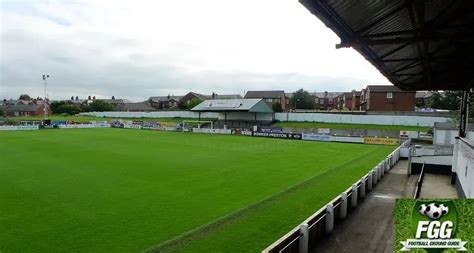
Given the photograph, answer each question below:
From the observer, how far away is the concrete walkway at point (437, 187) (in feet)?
52.0

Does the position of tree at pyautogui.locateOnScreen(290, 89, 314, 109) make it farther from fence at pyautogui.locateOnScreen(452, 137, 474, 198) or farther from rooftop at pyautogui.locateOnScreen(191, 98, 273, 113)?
fence at pyautogui.locateOnScreen(452, 137, 474, 198)

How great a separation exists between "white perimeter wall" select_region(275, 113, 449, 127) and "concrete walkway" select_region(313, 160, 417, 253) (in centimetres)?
4057

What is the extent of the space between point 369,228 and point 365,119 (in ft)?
162

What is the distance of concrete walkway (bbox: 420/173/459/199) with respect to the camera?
52.0 ft

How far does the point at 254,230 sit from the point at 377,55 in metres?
5.95

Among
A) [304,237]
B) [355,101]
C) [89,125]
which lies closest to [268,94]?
[355,101]

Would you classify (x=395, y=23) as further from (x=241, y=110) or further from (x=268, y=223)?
(x=241, y=110)

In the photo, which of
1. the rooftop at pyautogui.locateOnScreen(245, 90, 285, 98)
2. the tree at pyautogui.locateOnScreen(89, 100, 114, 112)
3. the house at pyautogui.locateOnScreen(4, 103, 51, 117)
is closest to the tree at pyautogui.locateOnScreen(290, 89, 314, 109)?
the rooftop at pyautogui.locateOnScreen(245, 90, 285, 98)

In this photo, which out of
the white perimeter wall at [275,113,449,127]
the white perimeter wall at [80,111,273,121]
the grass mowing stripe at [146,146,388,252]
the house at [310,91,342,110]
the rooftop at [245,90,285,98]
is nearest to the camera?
the grass mowing stripe at [146,146,388,252]

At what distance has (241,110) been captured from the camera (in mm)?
60125

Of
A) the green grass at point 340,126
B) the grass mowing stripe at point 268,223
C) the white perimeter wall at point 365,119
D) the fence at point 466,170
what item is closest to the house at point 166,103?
the white perimeter wall at point 365,119

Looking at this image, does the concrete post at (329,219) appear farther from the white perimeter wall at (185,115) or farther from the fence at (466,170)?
the white perimeter wall at (185,115)

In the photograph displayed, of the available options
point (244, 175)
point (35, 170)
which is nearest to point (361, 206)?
point (244, 175)

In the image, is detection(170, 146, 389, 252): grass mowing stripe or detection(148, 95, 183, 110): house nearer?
detection(170, 146, 389, 252): grass mowing stripe
